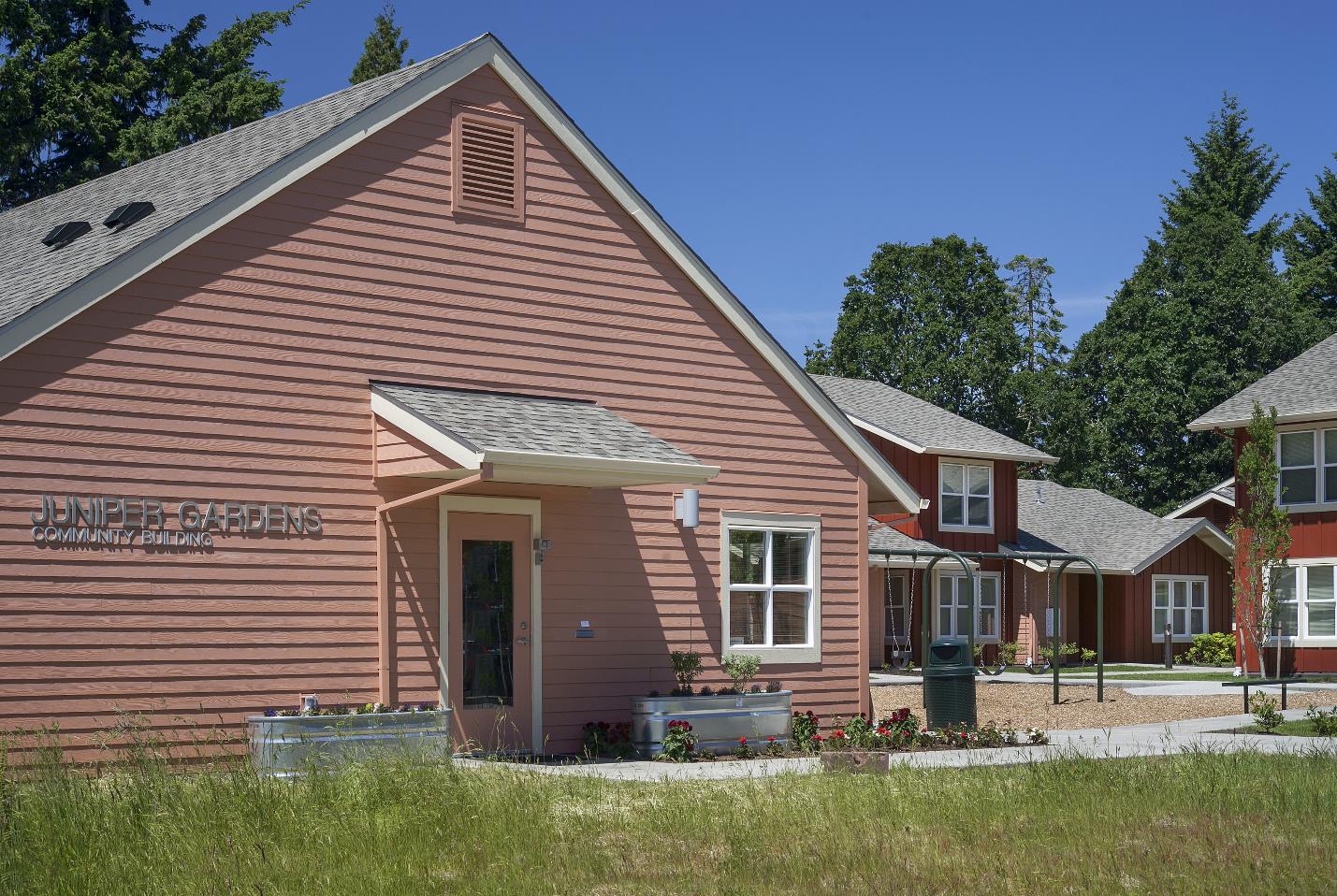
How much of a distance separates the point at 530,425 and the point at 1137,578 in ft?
109

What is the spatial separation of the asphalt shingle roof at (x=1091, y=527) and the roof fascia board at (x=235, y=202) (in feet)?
97.3

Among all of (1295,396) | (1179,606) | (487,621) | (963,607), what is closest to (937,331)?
(1179,606)

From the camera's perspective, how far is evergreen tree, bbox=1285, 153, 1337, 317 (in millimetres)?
61688

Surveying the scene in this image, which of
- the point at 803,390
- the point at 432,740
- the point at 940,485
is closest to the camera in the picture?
the point at 432,740

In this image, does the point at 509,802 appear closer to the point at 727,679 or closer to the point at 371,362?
the point at 371,362

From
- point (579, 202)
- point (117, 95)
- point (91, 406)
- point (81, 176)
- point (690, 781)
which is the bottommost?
point (690, 781)

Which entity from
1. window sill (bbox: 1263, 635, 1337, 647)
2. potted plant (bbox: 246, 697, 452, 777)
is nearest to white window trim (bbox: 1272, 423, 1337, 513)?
window sill (bbox: 1263, 635, 1337, 647)

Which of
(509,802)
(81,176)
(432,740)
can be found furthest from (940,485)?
(509,802)

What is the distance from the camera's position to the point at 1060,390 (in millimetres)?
61875

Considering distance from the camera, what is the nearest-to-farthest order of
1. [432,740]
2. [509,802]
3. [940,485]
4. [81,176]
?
[509,802] → [432,740] → [81,176] → [940,485]

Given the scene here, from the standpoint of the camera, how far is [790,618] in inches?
733

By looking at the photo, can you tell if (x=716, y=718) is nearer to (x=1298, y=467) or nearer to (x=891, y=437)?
(x=1298, y=467)

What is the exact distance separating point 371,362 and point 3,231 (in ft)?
24.4

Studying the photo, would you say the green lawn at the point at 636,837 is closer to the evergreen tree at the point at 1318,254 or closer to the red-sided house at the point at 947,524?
the red-sided house at the point at 947,524
